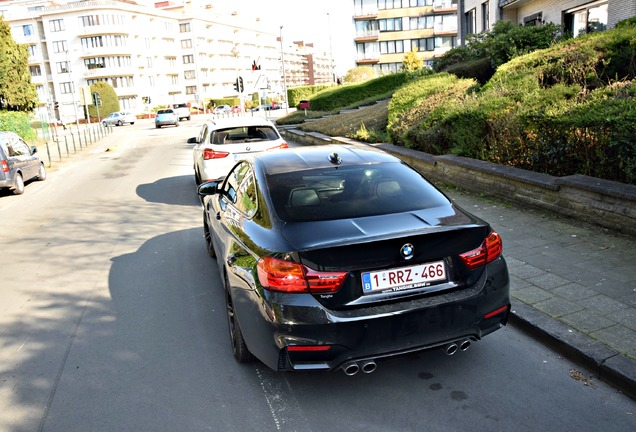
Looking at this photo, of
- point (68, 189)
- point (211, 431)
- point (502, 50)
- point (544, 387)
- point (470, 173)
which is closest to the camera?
point (211, 431)

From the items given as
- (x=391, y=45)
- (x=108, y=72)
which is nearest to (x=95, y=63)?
(x=108, y=72)

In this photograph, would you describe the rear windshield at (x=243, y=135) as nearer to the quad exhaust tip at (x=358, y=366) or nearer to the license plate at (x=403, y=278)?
the license plate at (x=403, y=278)

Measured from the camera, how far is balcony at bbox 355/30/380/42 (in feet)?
240

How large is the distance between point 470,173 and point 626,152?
285 centimetres

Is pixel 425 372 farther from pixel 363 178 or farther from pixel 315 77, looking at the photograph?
pixel 315 77

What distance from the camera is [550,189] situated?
7211mm

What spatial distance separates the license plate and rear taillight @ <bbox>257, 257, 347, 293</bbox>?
176mm

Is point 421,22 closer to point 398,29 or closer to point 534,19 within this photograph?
point 398,29

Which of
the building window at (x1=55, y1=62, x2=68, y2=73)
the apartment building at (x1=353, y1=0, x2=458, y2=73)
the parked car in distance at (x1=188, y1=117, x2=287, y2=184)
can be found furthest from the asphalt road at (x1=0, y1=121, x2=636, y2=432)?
the building window at (x1=55, y1=62, x2=68, y2=73)

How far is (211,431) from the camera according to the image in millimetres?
3219

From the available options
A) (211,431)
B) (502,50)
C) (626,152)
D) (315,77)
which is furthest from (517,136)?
(315,77)

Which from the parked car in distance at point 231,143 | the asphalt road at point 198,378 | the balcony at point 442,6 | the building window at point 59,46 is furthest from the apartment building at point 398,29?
the asphalt road at point 198,378

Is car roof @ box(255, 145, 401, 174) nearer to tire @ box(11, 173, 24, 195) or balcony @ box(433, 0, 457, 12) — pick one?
tire @ box(11, 173, 24, 195)

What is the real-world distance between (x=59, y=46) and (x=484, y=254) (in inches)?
3897
